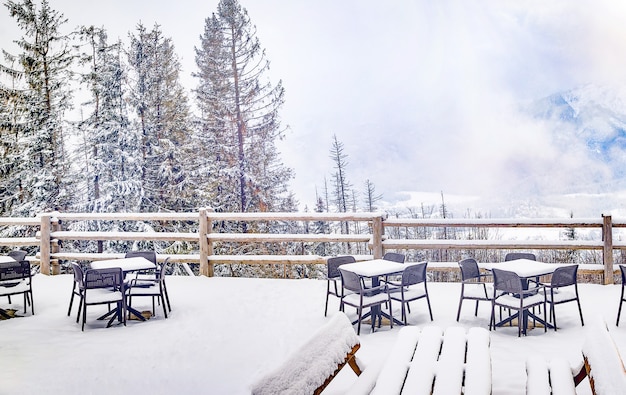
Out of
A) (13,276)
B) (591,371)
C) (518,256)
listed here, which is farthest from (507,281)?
(13,276)

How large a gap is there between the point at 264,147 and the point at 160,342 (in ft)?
47.8

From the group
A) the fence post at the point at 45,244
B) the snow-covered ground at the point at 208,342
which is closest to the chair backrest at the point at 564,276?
the snow-covered ground at the point at 208,342

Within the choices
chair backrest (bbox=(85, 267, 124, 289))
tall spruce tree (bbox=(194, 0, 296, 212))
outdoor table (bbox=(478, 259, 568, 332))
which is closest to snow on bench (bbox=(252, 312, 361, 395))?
outdoor table (bbox=(478, 259, 568, 332))

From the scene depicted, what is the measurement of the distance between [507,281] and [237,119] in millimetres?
15273

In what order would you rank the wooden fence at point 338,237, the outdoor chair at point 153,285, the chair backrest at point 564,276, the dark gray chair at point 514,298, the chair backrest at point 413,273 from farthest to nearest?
the wooden fence at point 338,237 < the outdoor chair at point 153,285 < the chair backrest at point 413,273 < the chair backrest at point 564,276 < the dark gray chair at point 514,298

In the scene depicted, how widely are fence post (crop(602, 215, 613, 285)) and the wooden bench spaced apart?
510cm

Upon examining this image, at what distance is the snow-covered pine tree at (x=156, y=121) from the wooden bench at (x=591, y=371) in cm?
1589

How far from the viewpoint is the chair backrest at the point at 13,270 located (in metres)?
5.60

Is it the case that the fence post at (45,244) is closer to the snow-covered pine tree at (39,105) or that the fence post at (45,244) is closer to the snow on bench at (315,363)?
the snow-covered pine tree at (39,105)

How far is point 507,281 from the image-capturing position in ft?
15.2

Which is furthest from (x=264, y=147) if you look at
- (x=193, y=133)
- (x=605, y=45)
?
(x=605, y=45)

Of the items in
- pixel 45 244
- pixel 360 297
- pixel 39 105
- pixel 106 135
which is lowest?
pixel 360 297

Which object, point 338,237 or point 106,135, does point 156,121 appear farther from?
point 338,237

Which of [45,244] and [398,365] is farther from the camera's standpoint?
[45,244]
